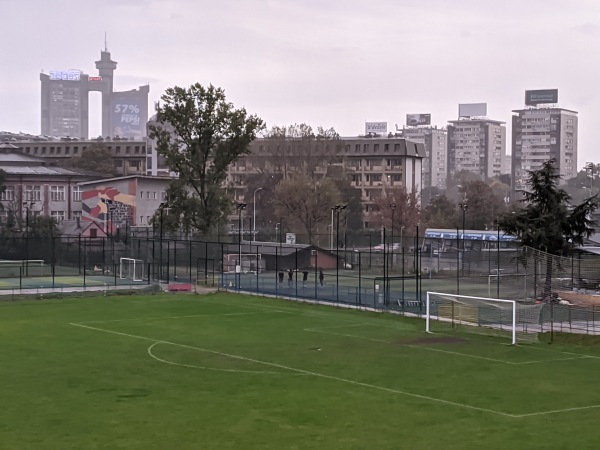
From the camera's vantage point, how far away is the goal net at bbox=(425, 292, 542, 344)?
1598 inches

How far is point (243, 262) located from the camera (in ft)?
240

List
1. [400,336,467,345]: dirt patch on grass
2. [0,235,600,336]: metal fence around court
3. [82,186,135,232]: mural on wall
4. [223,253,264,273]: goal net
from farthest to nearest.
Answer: [82,186,135,232]: mural on wall
[223,253,264,273]: goal net
[0,235,600,336]: metal fence around court
[400,336,467,345]: dirt patch on grass

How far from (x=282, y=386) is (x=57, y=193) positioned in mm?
87765

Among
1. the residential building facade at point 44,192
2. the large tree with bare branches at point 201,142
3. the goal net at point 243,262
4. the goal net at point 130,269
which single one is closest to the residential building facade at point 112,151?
the residential building facade at point 44,192

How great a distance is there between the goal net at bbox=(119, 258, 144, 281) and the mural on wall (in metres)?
29.5

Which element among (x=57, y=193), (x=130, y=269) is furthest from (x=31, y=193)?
(x=130, y=269)

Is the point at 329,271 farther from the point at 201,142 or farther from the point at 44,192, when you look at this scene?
the point at 44,192

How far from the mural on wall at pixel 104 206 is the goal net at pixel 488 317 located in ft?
205

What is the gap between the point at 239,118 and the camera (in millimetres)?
87000

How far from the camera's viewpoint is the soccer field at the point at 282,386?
72.7ft

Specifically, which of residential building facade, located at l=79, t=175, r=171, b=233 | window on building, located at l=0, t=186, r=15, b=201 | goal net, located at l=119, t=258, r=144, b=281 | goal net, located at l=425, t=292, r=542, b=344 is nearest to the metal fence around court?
goal net, located at l=119, t=258, r=144, b=281

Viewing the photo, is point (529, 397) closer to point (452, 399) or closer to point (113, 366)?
point (452, 399)

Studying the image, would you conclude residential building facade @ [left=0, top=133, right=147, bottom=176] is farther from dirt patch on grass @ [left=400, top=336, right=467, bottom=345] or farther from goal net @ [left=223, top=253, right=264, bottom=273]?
dirt patch on grass @ [left=400, top=336, right=467, bottom=345]

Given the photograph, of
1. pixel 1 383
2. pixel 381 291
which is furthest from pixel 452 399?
pixel 381 291
